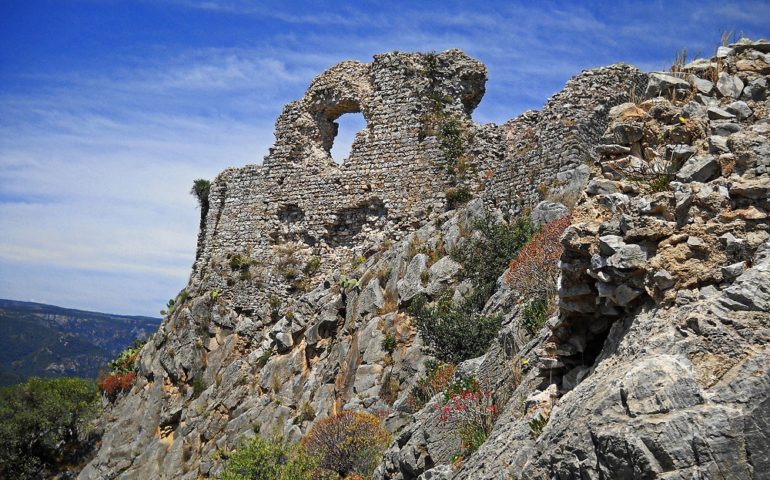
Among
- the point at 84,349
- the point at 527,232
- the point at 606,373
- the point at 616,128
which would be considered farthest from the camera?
the point at 84,349

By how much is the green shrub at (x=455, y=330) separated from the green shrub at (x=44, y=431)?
21.3 meters

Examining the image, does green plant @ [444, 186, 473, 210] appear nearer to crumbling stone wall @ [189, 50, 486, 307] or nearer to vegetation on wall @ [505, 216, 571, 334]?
crumbling stone wall @ [189, 50, 486, 307]

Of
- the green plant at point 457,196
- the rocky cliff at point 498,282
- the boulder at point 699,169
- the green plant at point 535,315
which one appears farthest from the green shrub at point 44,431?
the boulder at point 699,169

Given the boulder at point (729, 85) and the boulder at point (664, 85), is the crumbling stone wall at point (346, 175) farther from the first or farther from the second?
the boulder at point (729, 85)

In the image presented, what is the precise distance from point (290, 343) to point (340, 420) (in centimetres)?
611

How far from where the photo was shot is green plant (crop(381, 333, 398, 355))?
1516 centimetres

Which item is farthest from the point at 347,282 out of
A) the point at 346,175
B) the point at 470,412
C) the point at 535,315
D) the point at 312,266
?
the point at 470,412

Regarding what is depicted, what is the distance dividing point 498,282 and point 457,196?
5.35 metres

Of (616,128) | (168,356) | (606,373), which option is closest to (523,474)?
(606,373)

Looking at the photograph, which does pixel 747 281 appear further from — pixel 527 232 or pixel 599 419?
pixel 527 232

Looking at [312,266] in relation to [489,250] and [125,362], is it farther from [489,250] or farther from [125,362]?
[125,362]

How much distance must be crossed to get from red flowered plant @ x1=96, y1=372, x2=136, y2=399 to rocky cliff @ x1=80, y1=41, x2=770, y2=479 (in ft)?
3.13

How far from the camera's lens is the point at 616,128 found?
6.87m

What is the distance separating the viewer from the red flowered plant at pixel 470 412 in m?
8.04
